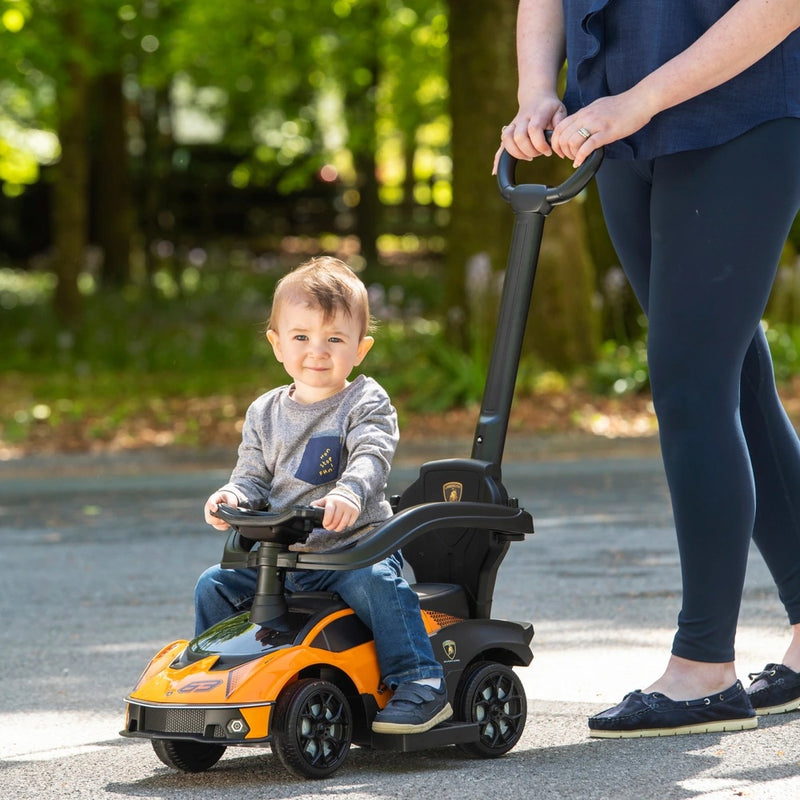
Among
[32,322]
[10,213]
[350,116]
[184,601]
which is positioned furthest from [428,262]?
[184,601]

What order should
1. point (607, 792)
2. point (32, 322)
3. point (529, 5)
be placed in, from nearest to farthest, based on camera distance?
1. point (607, 792)
2. point (529, 5)
3. point (32, 322)

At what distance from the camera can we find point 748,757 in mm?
3406

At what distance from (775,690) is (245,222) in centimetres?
3336

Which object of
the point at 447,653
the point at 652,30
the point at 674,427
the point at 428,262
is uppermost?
the point at 428,262

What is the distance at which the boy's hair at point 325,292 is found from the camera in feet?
11.7

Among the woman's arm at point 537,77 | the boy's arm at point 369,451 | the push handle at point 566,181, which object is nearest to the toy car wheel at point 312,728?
the boy's arm at point 369,451

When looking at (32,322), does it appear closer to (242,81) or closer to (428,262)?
(242,81)

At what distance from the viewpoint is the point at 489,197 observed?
14797mm

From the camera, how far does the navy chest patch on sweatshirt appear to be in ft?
11.6

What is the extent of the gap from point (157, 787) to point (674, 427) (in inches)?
54.8

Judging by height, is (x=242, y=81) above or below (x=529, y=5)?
above

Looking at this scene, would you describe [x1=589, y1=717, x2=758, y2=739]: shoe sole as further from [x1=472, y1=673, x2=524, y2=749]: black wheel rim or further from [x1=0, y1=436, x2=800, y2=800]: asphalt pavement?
[x1=472, y1=673, x2=524, y2=749]: black wheel rim

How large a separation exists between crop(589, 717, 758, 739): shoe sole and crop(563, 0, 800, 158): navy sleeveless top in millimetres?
1307

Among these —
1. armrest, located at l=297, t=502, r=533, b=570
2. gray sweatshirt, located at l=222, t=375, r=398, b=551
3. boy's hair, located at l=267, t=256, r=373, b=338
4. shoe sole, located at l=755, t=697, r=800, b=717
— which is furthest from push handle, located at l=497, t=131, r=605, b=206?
shoe sole, located at l=755, t=697, r=800, b=717
